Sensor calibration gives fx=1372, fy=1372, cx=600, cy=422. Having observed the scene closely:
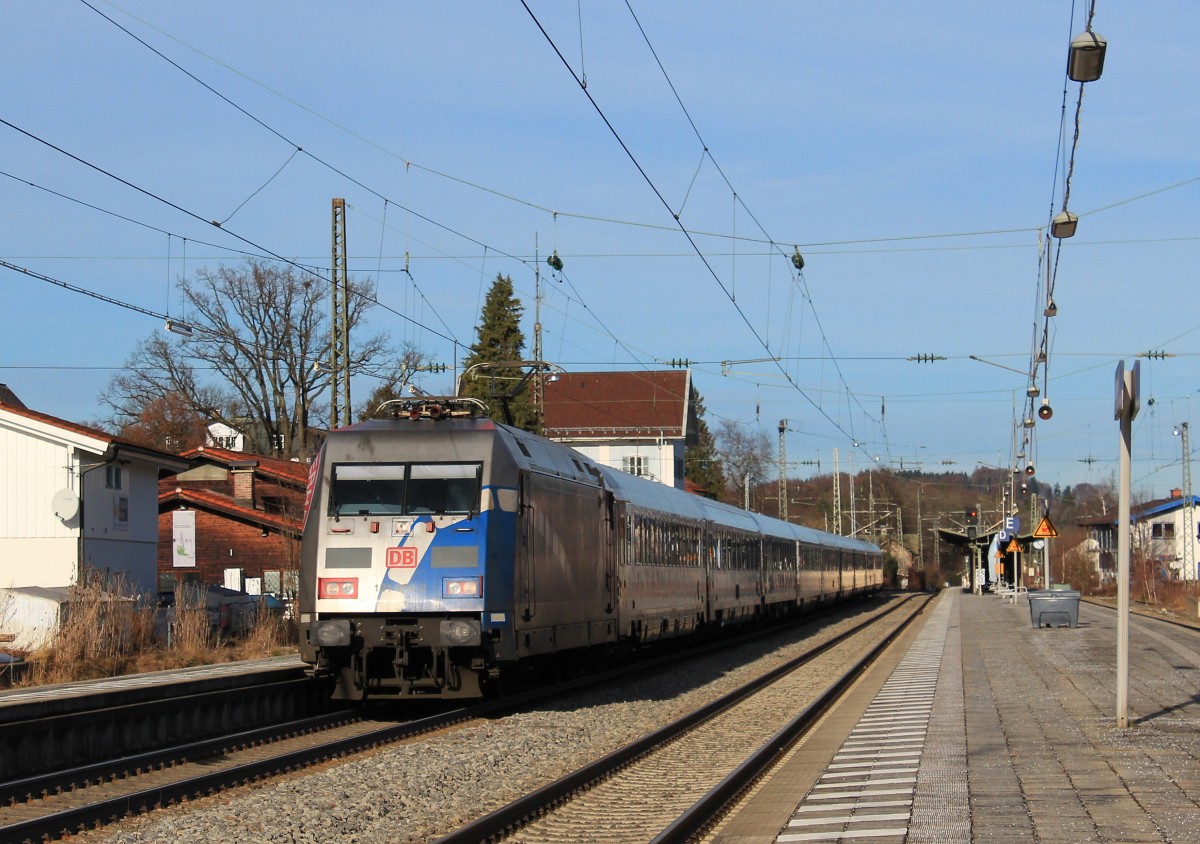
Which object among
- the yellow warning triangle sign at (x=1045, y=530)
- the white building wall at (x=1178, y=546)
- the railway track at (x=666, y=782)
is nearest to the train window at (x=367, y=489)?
the railway track at (x=666, y=782)

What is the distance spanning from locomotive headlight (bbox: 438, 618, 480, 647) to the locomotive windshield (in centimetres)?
129

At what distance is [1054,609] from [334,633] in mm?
21323

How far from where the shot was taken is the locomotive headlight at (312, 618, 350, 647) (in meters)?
15.0

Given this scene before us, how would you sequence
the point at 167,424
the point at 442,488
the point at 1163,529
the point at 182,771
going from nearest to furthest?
1. the point at 182,771
2. the point at 442,488
3. the point at 167,424
4. the point at 1163,529

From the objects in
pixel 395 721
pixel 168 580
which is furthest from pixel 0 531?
pixel 395 721

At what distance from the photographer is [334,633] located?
1507cm

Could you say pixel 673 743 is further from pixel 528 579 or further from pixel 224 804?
pixel 224 804

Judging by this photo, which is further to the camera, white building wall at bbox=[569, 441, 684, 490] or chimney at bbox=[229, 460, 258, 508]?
white building wall at bbox=[569, 441, 684, 490]

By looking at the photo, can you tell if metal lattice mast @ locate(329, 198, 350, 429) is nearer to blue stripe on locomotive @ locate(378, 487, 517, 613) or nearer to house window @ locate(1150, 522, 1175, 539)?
blue stripe on locomotive @ locate(378, 487, 517, 613)

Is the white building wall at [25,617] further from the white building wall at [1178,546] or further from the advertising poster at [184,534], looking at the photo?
the white building wall at [1178,546]

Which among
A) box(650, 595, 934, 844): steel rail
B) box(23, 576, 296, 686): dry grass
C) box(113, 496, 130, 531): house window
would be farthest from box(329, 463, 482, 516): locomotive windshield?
box(113, 496, 130, 531): house window

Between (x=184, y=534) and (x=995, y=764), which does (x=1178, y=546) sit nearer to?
(x=184, y=534)

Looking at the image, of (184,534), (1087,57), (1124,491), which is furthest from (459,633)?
(184,534)

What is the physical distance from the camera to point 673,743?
1401cm
